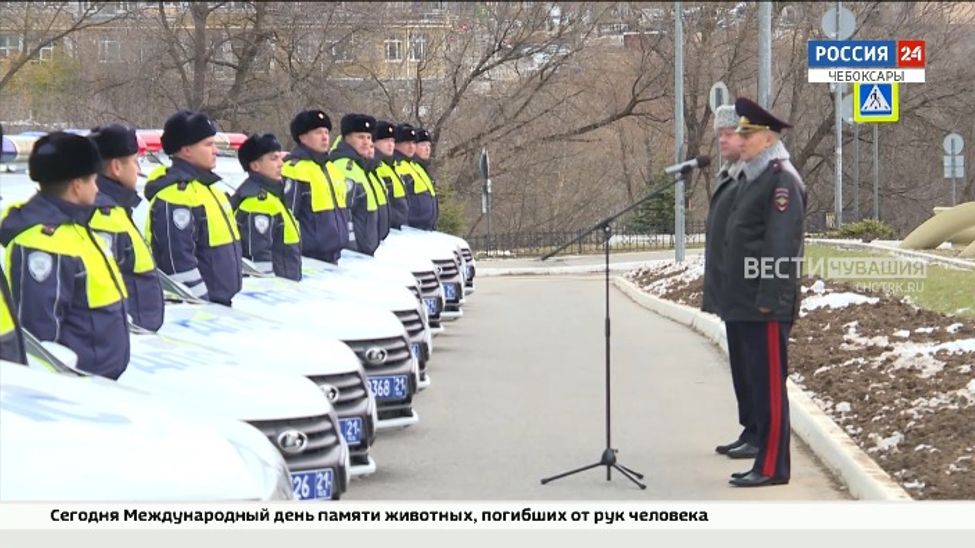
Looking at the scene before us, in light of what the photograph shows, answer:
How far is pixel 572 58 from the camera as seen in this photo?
42.9m

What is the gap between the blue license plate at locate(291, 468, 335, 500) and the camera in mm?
6465

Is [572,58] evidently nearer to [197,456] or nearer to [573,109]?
[573,109]

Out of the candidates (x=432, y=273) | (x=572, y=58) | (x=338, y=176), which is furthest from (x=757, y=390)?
(x=572, y=58)

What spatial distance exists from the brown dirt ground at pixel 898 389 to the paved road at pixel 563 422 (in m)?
0.44

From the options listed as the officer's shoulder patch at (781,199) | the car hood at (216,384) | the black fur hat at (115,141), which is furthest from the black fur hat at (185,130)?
the officer's shoulder patch at (781,199)

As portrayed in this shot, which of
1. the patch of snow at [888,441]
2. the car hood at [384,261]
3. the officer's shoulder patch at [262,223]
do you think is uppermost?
the officer's shoulder patch at [262,223]

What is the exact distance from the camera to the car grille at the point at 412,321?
10.9 meters

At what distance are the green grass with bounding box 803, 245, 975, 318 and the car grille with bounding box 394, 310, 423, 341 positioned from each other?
3.91 meters

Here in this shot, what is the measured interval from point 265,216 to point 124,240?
299cm

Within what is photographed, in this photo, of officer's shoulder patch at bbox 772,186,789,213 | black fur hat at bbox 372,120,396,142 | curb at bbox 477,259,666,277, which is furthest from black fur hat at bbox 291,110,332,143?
curb at bbox 477,259,666,277

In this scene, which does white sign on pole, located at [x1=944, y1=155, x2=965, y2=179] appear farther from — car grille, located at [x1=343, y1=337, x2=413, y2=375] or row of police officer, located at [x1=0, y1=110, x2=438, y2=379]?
car grille, located at [x1=343, y1=337, x2=413, y2=375]

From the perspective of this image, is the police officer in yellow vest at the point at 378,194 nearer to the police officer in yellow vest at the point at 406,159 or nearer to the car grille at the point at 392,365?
the police officer in yellow vest at the point at 406,159

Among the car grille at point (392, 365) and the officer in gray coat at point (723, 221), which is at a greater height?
the officer in gray coat at point (723, 221)

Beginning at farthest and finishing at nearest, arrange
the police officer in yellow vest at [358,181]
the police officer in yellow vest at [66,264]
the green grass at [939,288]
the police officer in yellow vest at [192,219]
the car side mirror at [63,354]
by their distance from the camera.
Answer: the police officer in yellow vest at [358,181], the green grass at [939,288], the police officer in yellow vest at [192,219], the police officer in yellow vest at [66,264], the car side mirror at [63,354]
